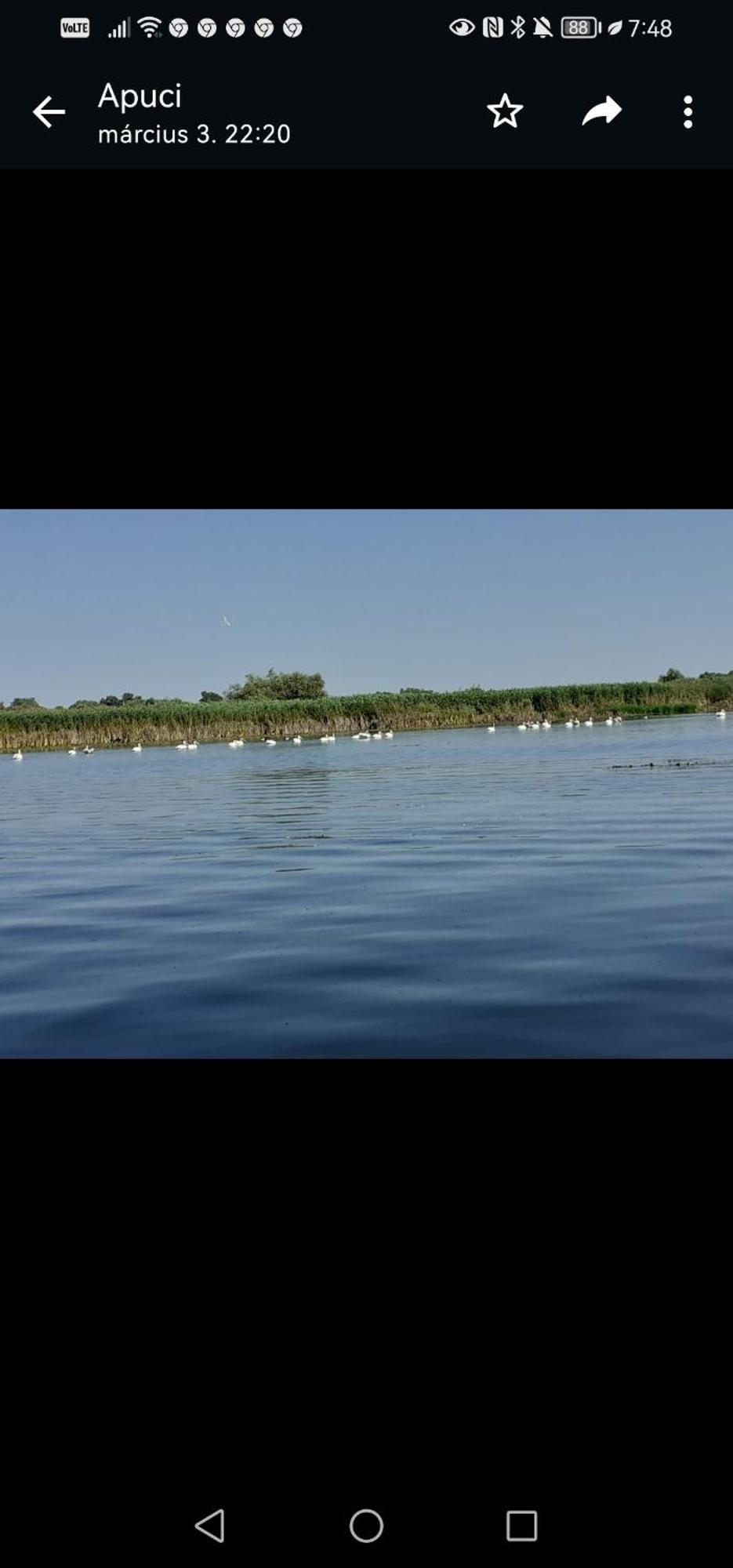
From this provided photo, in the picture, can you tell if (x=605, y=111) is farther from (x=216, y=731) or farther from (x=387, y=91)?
(x=216, y=731)

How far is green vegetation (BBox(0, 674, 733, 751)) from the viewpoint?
1087 inches

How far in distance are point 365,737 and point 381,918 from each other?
65.2ft

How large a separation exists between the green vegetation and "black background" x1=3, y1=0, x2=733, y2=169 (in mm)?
25064

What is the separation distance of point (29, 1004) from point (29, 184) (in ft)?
12.5

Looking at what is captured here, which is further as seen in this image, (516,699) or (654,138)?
(516,699)

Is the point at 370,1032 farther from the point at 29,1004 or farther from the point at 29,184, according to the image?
the point at 29,184

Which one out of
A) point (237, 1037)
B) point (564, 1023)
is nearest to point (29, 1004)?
point (237, 1037)
